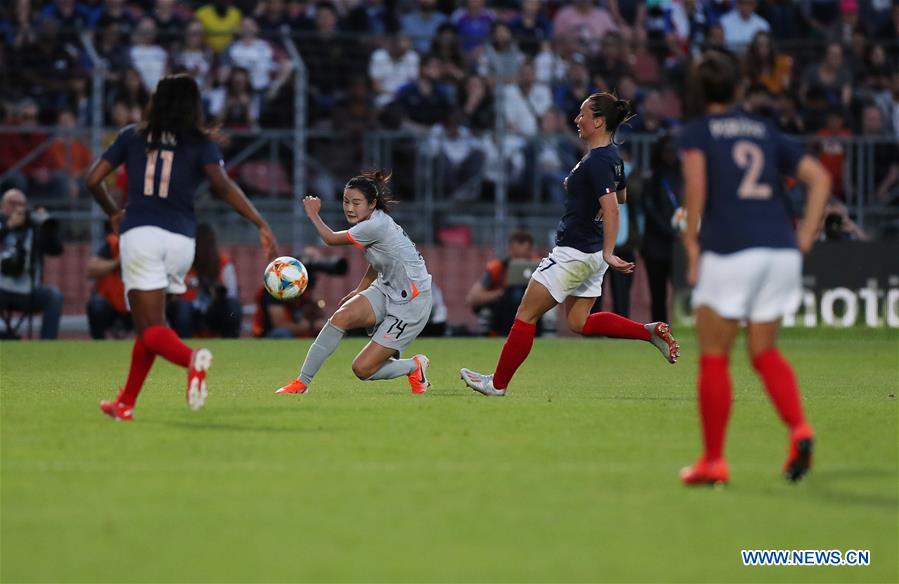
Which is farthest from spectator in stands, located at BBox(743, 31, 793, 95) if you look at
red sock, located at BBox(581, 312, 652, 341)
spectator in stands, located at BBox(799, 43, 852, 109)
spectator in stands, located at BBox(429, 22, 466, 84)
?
red sock, located at BBox(581, 312, 652, 341)

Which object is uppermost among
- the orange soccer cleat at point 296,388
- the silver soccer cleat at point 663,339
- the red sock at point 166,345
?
the red sock at point 166,345

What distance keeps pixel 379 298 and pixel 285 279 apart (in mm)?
1191

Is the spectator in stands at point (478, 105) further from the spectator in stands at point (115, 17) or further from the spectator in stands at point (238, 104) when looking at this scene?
the spectator in stands at point (115, 17)

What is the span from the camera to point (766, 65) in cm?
2389

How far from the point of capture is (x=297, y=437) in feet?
29.2

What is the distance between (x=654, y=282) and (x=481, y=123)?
3.58 metres

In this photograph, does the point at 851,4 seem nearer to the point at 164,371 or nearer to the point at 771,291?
the point at 164,371

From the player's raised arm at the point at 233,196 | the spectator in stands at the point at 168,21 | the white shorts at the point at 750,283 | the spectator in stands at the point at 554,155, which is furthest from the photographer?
the spectator in stands at the point at 168,21

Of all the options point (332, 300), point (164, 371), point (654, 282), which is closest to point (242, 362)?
point (164, 371)

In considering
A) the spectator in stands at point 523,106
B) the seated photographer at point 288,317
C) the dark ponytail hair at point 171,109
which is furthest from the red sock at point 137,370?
the spectator in stands at point 523,106

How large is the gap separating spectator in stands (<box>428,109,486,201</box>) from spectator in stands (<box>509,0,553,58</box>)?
7.70 feet

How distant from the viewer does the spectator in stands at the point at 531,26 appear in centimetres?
2398

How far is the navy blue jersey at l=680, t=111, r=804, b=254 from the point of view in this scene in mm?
7250

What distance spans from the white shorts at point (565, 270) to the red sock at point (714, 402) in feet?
15.0
